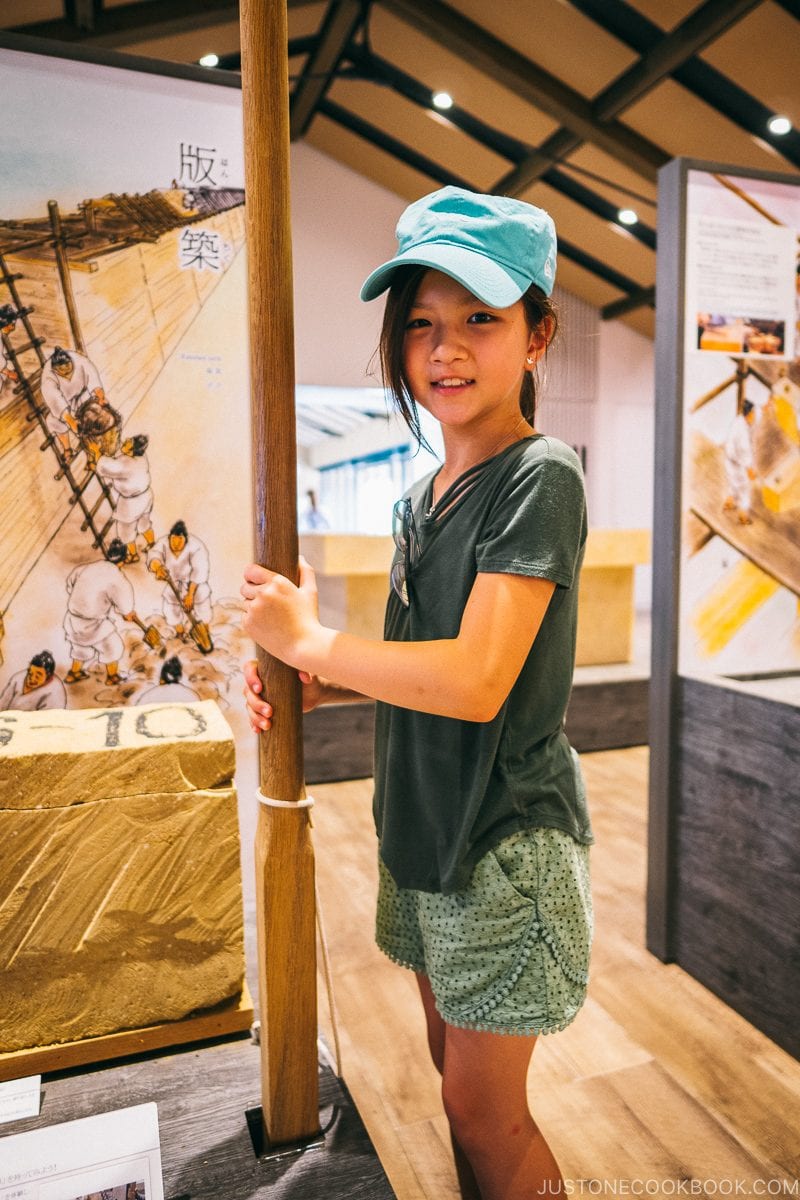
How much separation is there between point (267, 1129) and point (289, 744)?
0.44m

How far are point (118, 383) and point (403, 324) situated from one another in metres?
0.72

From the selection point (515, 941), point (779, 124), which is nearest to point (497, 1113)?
point (515, 941)

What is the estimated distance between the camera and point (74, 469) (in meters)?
1.40

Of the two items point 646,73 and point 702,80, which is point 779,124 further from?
point 646,73

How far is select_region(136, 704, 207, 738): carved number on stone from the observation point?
3.55 ft

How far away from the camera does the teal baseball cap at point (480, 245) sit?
2.59ft

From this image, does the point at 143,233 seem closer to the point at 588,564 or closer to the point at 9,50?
the point at 9,50

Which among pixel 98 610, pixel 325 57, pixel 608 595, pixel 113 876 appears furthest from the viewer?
pixel 325 57

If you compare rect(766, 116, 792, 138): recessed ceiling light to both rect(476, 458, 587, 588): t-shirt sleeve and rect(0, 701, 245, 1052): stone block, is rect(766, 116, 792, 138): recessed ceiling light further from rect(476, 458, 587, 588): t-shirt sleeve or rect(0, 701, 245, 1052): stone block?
rect(0, 701, 245, 1052): stone block

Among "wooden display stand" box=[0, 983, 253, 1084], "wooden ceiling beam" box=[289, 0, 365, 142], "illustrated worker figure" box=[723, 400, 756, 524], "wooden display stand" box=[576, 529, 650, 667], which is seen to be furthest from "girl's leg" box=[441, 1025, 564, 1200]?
"wooden ceiling beam" box=[289, 0, 365, 142]

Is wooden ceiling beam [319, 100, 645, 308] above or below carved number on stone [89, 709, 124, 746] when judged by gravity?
above

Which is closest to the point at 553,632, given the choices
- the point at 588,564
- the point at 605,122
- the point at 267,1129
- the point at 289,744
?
the point at 289,744

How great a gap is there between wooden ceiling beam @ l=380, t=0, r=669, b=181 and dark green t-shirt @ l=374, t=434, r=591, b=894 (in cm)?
603

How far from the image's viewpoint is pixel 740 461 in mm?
2162
